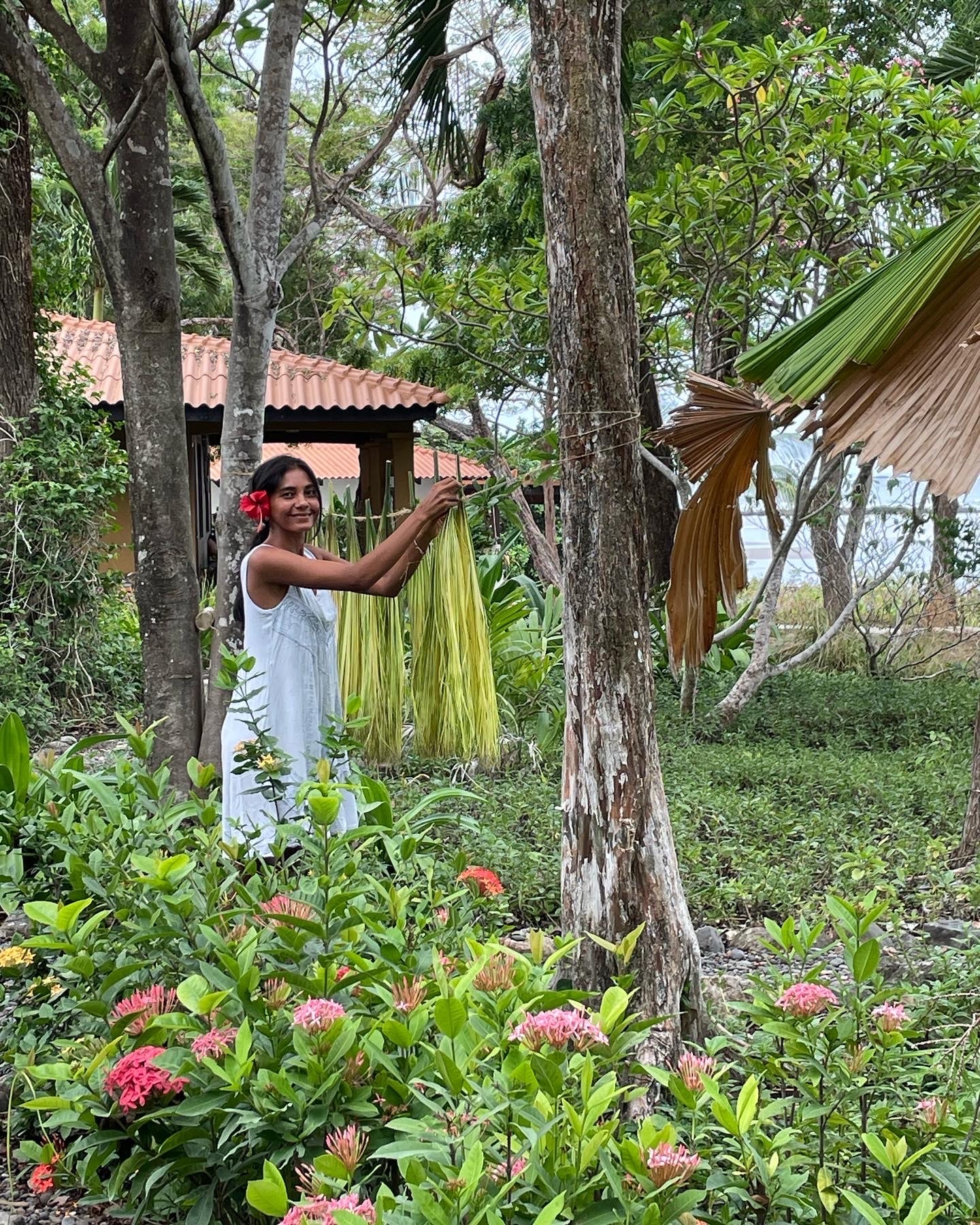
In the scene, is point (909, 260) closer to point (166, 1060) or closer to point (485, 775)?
point (166, 1060)

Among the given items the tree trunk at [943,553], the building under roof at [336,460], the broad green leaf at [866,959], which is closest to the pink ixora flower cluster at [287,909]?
the broad green leaf at [866,959]

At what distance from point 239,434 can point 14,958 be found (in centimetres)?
243

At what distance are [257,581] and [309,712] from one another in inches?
14.8

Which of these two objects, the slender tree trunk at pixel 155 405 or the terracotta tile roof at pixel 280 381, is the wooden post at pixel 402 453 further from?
the slender tree trunk at pixel 155 405

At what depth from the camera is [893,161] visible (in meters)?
5.82

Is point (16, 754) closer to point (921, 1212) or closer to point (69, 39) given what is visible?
point (921, 1212)

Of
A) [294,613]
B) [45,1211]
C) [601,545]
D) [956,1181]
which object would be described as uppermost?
[601,545]

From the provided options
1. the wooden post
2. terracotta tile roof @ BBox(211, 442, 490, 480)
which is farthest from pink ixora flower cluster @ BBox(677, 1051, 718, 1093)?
terracotta tile roof @ BBox(211, 442, 490, 480)

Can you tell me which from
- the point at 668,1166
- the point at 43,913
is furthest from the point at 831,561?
the point at 668,1166

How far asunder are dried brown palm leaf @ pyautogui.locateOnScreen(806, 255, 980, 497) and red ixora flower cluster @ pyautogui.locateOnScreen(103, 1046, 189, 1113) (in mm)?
1689

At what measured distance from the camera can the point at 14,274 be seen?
26.7 feet

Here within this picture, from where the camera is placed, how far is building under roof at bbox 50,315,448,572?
12219 mm

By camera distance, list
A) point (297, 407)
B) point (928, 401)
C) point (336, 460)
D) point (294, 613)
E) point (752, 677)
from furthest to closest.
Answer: point (336, 460) → point (297, 407) → point (752, 677) → point (294, 613) → point (928, 401)

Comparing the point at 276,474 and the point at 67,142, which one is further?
the point at 67,142
